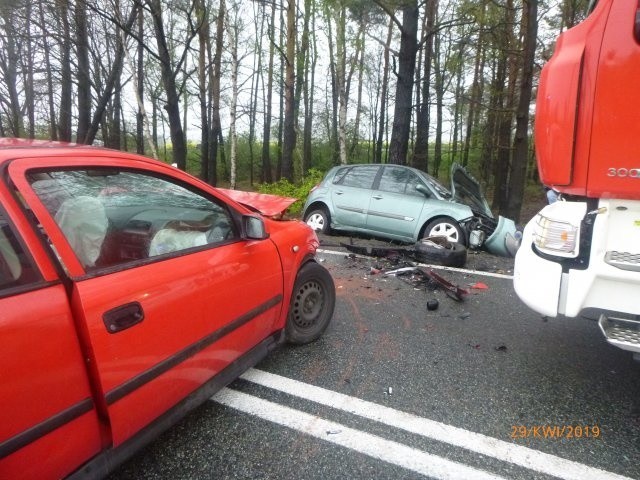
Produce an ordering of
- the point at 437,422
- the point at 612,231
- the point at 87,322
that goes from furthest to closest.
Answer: the point at 437,422 < the point at 612,231 < the point at 87,322

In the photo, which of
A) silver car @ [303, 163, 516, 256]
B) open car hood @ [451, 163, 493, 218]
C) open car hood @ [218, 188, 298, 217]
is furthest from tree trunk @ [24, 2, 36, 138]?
open car hood @ [451, 163, 493, 218]

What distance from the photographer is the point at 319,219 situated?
7785mm

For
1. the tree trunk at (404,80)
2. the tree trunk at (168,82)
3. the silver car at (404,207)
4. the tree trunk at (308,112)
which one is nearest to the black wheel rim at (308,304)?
the silver car at (404,207)

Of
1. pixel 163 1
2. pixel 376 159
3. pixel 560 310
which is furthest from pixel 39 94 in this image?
pixel 560 310

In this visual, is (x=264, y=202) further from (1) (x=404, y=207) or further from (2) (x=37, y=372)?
(1) (x=404, y=207)

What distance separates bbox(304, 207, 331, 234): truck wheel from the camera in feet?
25.3

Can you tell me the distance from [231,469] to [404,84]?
9912 mm

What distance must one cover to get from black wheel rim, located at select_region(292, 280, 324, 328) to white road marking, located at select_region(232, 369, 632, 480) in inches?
20.8

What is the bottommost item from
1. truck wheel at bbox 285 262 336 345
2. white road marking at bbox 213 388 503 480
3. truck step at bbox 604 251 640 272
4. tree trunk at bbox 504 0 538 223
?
white road marking at bbox 213 388 503 480

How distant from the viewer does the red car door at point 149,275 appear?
1.52 m

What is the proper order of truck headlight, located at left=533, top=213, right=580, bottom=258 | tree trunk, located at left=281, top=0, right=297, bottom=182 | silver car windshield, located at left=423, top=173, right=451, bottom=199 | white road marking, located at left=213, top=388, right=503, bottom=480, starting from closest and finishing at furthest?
white road marking, located at left=213, top=388, right=503, bottom=480 < truck headlight, located at left=533, top=213, right=580, bottom=258 < silver car windshield, located at left=423, top=173, right=451, bottom=199 < tree trunk, located at left=281, top=0, right=297, bottom=182

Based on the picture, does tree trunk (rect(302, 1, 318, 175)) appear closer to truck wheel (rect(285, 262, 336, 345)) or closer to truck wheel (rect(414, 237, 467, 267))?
truck wheel (rect(414, 237, 467, 267))

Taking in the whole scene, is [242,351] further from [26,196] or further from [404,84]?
[404,84]

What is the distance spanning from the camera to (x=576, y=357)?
3.04 m
